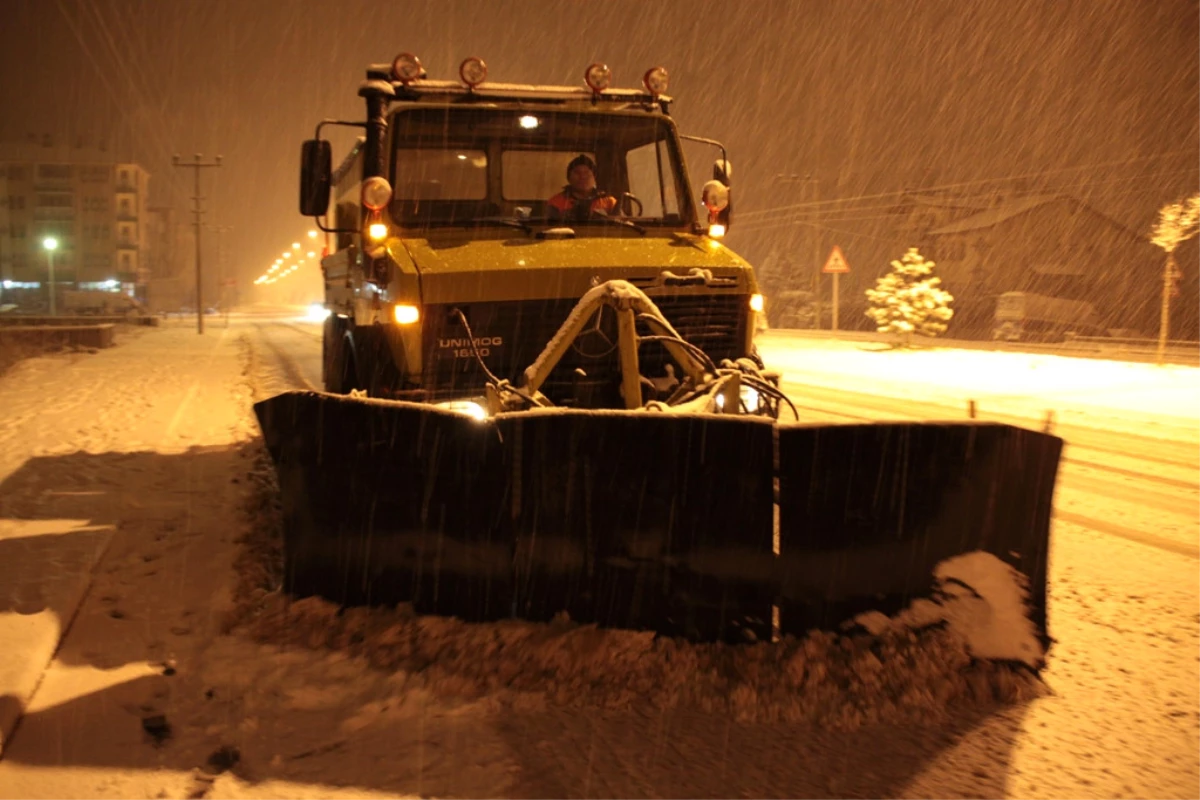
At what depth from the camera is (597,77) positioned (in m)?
6.80

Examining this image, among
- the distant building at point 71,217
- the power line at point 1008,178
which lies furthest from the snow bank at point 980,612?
the distant building at point 71,217

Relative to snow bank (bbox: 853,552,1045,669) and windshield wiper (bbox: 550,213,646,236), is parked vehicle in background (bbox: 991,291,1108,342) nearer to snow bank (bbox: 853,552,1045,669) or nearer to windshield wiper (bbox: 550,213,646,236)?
windshield wiper (bbox: 550,213,646,236)

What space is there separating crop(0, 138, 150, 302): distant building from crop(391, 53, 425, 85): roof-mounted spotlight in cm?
10112

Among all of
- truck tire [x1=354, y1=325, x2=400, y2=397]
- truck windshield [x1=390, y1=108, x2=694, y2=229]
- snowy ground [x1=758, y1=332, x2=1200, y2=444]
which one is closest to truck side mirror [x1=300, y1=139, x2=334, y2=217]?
truck windshield [x1=390, y1=108, x2=694, y2=229]

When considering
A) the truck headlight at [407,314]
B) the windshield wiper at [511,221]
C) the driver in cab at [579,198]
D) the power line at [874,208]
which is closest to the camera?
the truck headlight at [407,314]

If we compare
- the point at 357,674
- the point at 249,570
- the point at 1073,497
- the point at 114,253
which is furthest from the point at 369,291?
the point at 114,253

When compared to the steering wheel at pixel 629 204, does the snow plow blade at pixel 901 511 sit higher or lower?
lower

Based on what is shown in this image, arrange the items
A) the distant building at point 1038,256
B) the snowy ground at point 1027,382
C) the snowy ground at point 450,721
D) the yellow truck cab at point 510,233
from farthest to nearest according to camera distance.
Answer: the distant building at point 1038,256 → the snowy ground at point 1027,382 → the yellow truck cab at point 510,233 → the snowy ground at point 450,721

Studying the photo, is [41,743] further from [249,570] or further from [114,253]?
[114,253]

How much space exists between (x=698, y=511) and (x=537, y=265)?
88.5 inches

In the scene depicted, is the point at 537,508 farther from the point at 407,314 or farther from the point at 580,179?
the point at 580,179

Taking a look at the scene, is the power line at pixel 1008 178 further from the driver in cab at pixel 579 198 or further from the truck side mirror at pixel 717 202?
the driver in cab at pixel 579 198

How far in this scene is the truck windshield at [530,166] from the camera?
6.30 metres

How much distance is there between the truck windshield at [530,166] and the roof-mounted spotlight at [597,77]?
175mm
